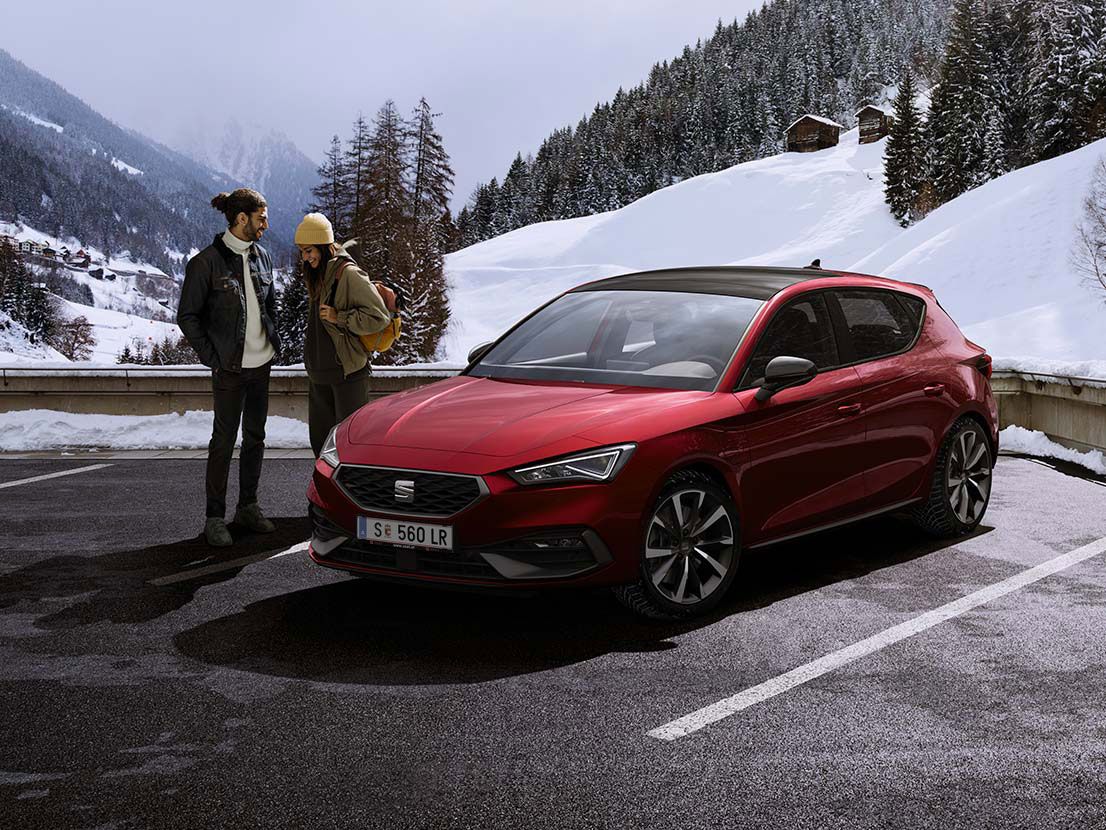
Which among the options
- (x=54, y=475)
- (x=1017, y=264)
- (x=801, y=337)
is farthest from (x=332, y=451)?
(x=1017, y=264)

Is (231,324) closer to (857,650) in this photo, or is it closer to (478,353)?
(478,353)

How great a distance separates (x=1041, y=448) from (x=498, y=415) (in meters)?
7.93

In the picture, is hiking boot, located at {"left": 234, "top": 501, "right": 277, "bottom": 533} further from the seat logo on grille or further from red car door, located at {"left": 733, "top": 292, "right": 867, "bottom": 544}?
red car door, located at {"left": 733, "top": 292, "right": 867, "bottom": 544}

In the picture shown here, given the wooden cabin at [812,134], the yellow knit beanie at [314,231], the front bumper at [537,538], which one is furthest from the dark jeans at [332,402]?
the wooden cabin at [812,134]

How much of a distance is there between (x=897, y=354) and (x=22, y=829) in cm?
526

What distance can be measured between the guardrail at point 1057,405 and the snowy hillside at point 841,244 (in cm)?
2835

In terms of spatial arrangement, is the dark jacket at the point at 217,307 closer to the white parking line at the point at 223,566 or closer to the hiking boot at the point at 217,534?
the hiking boot at the point at 217,534

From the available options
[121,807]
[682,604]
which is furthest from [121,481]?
[121,807]

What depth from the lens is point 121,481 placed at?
32.0 feet

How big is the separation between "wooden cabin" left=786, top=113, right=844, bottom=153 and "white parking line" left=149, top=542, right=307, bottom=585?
393 ft

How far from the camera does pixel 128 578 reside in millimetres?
6301

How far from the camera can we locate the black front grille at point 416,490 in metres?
5.01

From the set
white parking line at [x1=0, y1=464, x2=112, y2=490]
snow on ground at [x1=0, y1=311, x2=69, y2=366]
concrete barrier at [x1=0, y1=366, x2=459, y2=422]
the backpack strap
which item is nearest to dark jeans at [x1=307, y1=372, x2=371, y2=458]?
the backpack strap

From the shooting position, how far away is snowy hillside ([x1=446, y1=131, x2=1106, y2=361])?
4519cm
